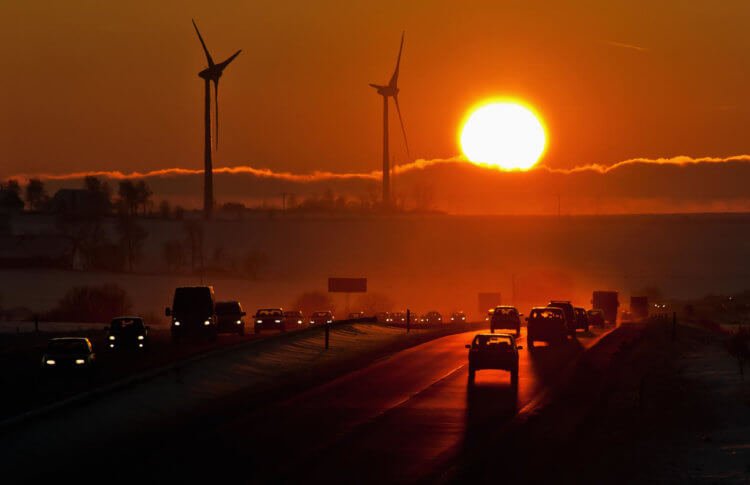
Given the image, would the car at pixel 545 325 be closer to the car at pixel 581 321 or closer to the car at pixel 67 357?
the car at pixel 581 321

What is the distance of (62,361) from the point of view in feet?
151

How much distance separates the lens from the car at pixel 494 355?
44.6 meters

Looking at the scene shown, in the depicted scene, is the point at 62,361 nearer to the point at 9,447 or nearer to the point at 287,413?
the point at 287,413

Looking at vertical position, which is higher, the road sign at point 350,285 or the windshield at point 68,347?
the road sign at point 350,285

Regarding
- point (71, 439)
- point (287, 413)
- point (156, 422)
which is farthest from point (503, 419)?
point (71, 439)

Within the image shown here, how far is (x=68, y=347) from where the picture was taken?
46.6 m

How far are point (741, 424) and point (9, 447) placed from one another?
64.7 ft

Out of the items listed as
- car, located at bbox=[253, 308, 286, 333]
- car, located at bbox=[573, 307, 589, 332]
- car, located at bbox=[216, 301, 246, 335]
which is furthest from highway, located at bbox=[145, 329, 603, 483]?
car, located at bbox=[573, 307, 589, 332]

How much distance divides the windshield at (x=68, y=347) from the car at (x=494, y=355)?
15253mm

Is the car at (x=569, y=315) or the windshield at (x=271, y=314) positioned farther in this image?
the windshield at (x=271, y=314)

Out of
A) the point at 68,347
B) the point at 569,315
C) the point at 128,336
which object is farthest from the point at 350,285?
the point at 68,347

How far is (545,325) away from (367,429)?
35.3m

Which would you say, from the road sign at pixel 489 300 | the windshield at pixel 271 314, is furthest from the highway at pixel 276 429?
the road sign at pixel 489 300

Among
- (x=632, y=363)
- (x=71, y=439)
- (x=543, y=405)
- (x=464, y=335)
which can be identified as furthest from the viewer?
(x=464, y=335)
